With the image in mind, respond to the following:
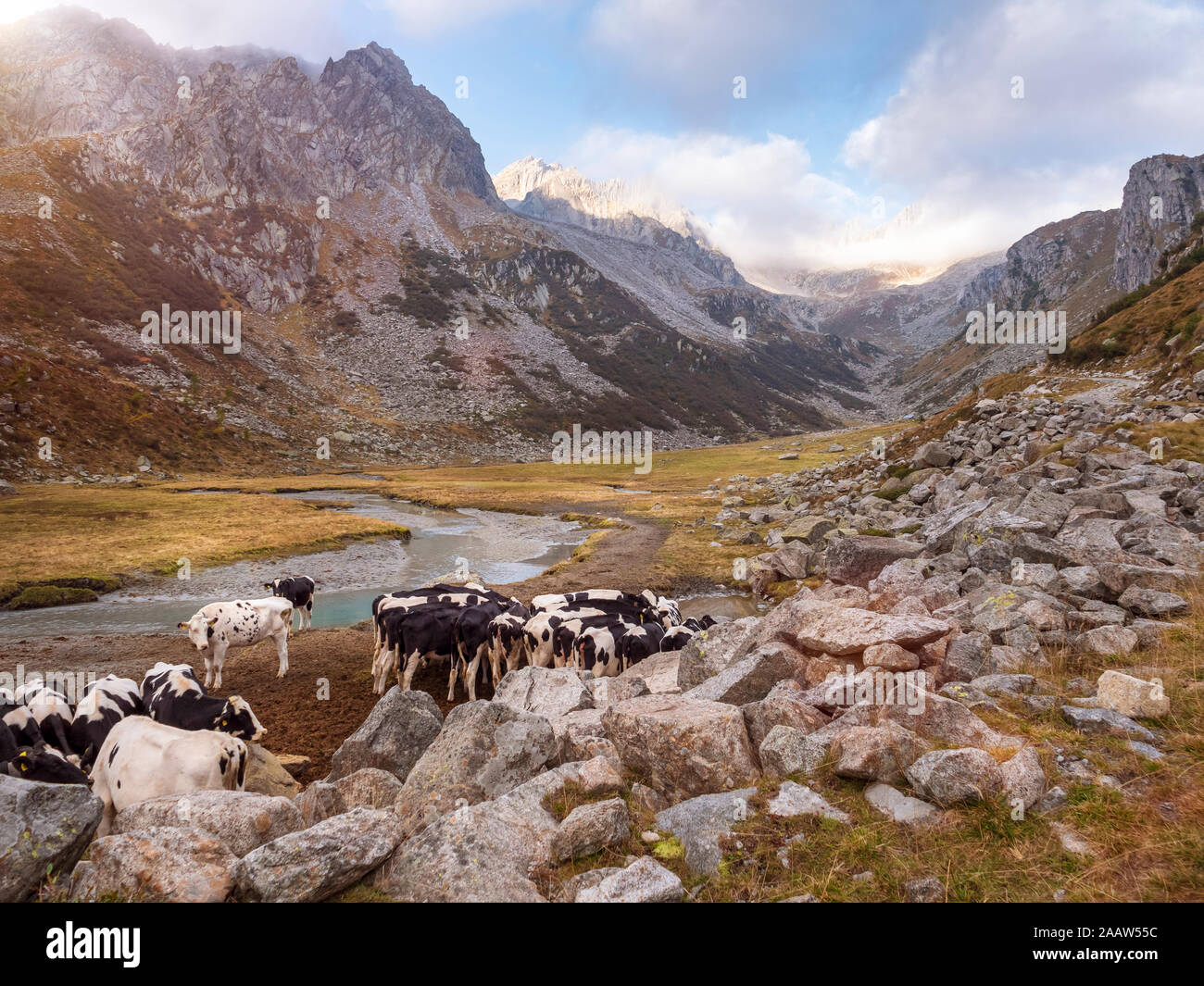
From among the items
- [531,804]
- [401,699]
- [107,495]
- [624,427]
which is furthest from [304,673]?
[624,427]

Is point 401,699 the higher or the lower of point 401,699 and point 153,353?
the lower

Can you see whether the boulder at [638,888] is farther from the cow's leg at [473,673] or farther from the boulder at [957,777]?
the cow's leg at [473,673]

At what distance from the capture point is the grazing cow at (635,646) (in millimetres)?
17422

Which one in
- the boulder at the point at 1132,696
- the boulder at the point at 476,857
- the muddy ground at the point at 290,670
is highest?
the boulder at the point at 1132,696

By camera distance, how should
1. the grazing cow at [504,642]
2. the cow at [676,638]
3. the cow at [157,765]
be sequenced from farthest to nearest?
the cow at [676,638] → the grazing cow at [504,642] → the cow at [157,765]

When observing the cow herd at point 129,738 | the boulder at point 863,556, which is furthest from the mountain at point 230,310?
the boulder at point 863,556

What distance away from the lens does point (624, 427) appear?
15825 centimetres

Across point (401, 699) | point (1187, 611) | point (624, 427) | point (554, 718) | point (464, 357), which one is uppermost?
point (464, 357)

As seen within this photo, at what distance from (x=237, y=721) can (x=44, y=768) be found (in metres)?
3.09

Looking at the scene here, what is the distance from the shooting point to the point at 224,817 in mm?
6109

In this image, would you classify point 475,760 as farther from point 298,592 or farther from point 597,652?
point 298,592

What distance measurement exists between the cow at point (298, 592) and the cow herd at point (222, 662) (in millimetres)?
49
